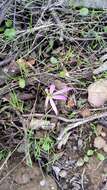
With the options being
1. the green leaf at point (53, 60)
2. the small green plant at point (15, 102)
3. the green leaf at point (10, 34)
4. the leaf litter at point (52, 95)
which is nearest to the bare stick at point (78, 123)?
the leaf litter at point (52, 95)

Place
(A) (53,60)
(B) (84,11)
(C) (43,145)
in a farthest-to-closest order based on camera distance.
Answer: (B) (84,11) < (A) (53,60) < (C) (43,145)

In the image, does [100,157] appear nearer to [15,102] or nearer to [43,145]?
[43,145]

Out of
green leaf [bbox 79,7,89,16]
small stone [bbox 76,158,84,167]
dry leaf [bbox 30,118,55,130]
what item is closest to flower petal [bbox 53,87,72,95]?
dry leaf [bbox 30,118,55,130]

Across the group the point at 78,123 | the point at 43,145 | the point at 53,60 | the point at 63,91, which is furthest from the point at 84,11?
the point at 43,145

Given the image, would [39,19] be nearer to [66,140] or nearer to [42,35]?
[42,35]

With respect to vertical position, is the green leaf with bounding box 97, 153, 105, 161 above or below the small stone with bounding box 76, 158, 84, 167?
above

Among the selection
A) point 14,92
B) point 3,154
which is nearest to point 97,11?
point 14,92

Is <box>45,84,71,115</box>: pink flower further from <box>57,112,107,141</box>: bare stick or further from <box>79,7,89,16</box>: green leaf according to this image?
<box>79,7,89,16</box>: green leaf

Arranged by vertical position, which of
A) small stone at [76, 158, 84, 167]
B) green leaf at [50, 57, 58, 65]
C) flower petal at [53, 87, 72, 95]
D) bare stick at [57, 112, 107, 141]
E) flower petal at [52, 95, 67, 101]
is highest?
green leaf at [50, 57, 58, 65]
